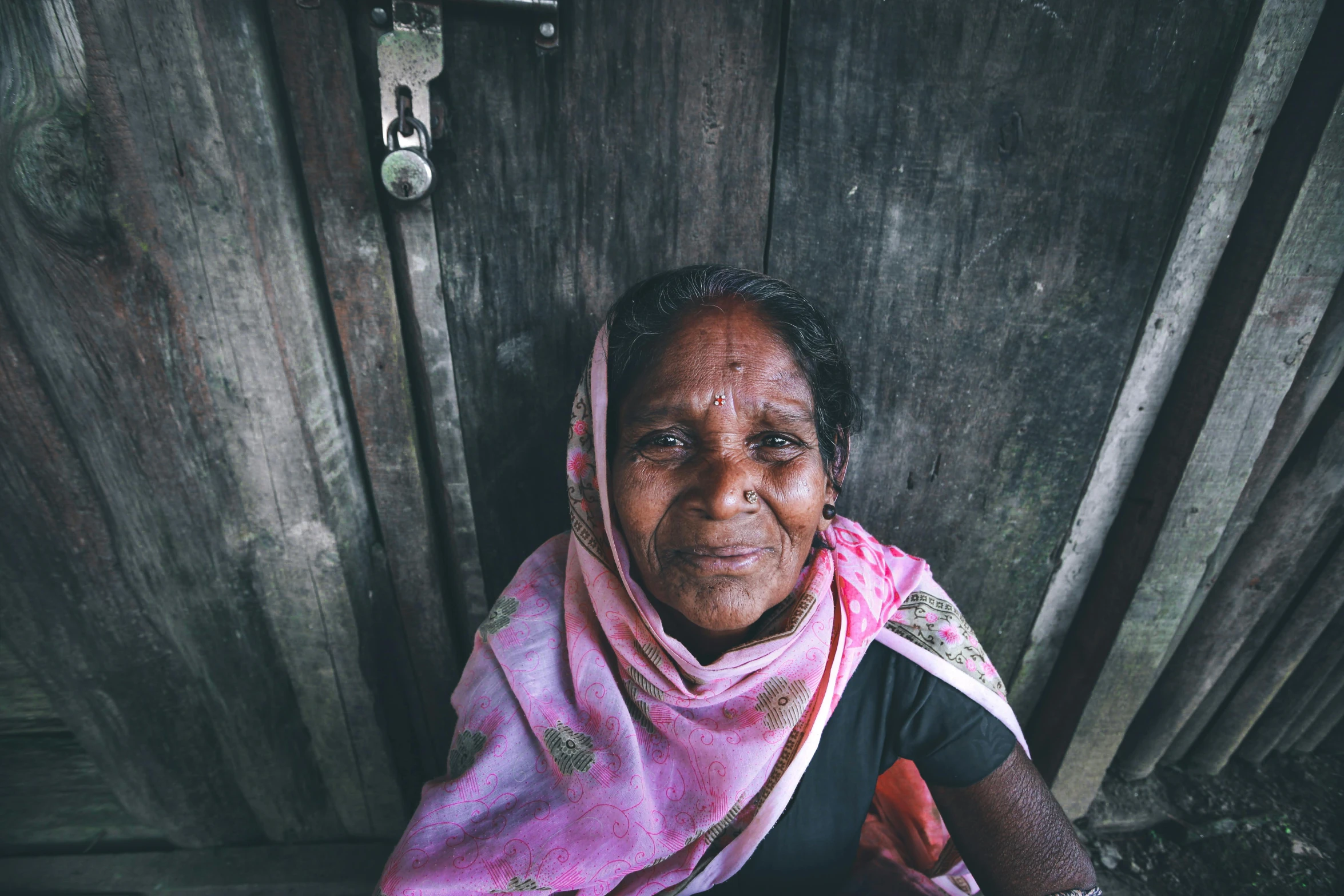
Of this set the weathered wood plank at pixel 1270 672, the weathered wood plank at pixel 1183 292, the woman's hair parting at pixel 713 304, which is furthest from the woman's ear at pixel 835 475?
the weathered wood plank at pixel 1270 672

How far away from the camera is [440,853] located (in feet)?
3.76

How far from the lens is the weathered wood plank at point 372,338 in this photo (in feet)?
3.86

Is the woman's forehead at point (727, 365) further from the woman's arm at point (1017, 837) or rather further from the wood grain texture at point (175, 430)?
the woman's arm at point (1017, 837)

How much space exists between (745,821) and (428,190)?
1.53 meters

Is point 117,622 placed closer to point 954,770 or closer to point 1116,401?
point 954,770

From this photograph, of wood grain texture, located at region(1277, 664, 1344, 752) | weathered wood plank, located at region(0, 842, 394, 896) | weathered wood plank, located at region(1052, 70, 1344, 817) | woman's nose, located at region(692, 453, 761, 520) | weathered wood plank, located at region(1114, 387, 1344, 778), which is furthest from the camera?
wood grain texture, located at region(1277, 664, 1344, 752)

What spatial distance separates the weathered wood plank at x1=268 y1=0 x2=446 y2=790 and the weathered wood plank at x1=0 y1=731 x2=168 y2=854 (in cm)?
106

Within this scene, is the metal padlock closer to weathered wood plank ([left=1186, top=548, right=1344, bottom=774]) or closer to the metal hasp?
the metal hasp

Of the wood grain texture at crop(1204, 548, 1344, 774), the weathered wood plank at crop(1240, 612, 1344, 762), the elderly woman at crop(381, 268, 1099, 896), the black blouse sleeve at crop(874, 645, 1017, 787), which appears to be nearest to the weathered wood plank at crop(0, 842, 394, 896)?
the elderly woman at crop(381, 268, 1099, 896)

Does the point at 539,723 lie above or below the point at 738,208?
below

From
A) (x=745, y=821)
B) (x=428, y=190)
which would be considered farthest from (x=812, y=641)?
(x=428, y=190)

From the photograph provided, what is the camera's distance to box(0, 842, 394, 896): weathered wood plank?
6.19ft

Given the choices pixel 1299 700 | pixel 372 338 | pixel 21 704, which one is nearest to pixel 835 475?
pixel 372 338

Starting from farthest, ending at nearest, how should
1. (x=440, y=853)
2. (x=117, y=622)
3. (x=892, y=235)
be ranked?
(x=117, y=622) → (x=892, y=235) → (x=440, y=853)
